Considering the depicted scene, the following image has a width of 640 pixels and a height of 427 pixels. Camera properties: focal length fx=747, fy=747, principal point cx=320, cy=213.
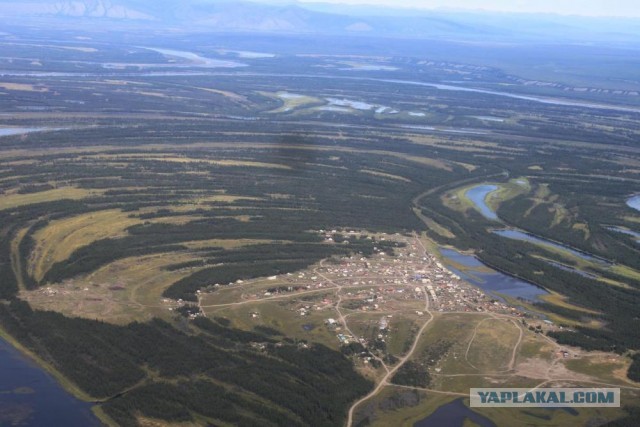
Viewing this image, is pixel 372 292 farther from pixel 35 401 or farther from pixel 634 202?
pixel 634 202

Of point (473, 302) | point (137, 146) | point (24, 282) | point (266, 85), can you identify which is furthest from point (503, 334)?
point (266, 85)

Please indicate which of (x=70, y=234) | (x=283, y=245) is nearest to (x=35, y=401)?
(x=70, y=234)

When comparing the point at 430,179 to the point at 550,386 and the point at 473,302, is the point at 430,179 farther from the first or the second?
the point at 550,386

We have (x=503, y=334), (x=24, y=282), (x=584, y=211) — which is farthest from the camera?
(x=584, y=211)

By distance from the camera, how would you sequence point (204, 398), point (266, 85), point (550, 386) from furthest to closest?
point (266, 85), point (550, 386), point (204, 398)

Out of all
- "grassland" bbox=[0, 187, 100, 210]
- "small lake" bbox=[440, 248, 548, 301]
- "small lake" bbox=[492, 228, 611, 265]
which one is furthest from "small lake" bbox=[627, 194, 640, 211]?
"grassland" bbox=[0, 187, 100, 210]

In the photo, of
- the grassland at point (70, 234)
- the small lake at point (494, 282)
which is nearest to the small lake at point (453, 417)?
the small lake at point (494, 282)

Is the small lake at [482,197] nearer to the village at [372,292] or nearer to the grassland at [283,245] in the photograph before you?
the grassland at [283,245]

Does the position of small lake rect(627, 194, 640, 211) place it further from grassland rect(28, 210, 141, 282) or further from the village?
grassland rect(28, 210, 141, 282)
